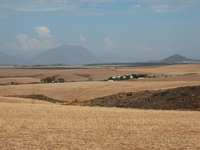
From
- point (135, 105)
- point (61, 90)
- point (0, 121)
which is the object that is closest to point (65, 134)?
point (0, 121)

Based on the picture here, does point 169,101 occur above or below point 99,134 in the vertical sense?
below

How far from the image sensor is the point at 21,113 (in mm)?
24219

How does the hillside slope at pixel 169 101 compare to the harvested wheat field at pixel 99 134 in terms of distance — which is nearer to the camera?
the harvested wheat field at pixel 99 134

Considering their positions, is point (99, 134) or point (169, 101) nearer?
point (99, 134)

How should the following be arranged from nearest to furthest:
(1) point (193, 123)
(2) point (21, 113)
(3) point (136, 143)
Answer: (3) point (136, 143), (1) point (193, 123), (2) point (21, 113)

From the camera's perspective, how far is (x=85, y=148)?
12844 millimetres

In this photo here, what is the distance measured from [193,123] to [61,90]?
43928 mm

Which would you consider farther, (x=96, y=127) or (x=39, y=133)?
(x=96, y=127)

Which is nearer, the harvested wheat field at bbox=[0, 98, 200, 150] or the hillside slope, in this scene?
the harvested wheat field at bbox=[0, 98, 200, 150]

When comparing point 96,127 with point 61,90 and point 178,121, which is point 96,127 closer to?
point 178,121

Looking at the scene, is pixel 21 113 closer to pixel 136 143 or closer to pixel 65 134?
pixel 65 134

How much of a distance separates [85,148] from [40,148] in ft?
6.63

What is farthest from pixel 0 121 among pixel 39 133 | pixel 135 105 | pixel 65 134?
pixel 135 105

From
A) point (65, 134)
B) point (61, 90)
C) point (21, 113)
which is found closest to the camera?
point (65, 134)
